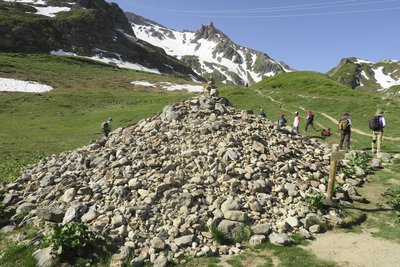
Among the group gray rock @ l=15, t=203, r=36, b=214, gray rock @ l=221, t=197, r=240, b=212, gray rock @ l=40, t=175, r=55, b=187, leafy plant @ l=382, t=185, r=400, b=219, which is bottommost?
gray rock @ l=15, t=203, r=36, b=214

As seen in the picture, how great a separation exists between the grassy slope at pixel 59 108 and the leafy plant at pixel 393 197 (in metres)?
26.0

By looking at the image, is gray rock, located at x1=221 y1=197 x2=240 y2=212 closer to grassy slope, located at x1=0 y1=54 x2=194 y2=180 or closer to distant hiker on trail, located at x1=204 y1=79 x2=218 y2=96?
distant hiker on trail, located at x1=204 y1=79 x2=218 y2=96

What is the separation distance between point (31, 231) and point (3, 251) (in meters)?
1.53

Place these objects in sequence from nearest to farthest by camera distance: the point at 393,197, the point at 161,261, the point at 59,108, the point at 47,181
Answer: the point at 161,261 → the point at 393,197 → the point at 47,181 → the point at 59,108

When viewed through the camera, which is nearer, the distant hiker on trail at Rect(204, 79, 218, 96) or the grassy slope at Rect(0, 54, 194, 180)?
the distant hiker on trail at Rect(204, 79, 218, 96)

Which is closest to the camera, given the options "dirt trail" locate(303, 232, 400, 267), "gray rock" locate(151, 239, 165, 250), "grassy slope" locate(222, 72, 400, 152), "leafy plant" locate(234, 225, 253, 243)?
"dirt trail" locate(303, 232, 400, 267)

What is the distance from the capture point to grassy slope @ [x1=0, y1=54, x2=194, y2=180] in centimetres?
3866

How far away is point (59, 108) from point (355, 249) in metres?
61.8

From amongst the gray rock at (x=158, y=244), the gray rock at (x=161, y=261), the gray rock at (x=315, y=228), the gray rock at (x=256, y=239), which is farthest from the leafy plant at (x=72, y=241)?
the gray rock at (x=315, y=228)

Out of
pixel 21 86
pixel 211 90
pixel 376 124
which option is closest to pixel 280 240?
pixel 211 90

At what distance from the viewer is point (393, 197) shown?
61.9 ft

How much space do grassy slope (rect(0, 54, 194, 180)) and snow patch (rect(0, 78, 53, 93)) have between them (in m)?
3.29

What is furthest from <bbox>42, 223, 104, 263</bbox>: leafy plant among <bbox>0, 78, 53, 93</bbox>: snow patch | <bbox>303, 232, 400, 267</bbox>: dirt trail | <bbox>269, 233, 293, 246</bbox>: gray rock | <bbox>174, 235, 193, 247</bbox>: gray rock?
<bbox>0, 78, 53, 93</bbox>: snow patch

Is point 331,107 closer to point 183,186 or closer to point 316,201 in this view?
point 316,201
